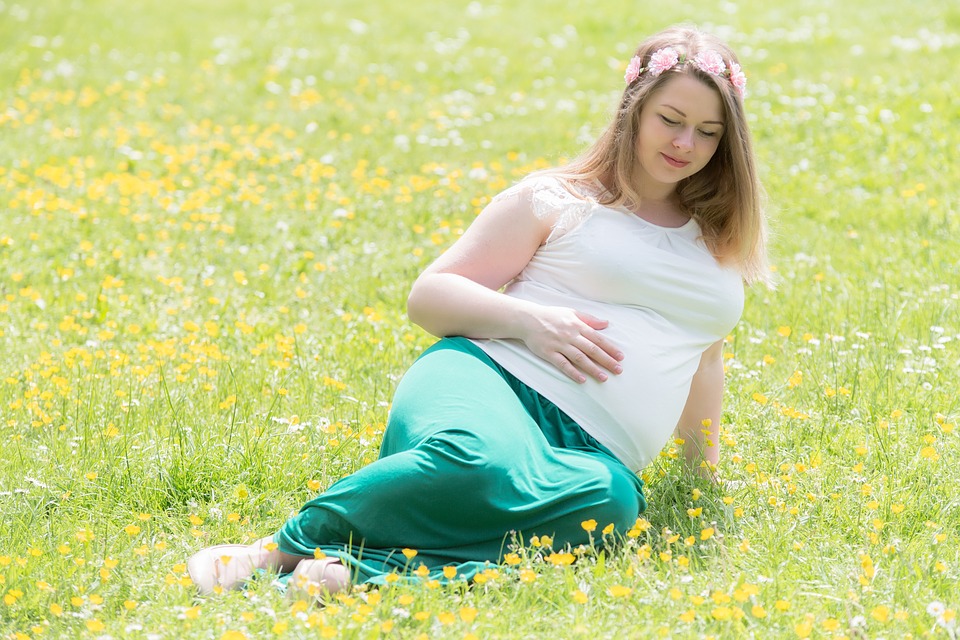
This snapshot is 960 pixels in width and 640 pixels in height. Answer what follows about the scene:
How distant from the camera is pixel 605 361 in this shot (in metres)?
3.05

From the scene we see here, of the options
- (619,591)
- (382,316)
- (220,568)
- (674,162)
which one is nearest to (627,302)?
(674,162)

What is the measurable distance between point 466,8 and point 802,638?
944 centimetres

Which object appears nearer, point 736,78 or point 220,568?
point 220,568

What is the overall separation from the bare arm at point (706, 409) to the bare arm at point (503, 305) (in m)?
0.45

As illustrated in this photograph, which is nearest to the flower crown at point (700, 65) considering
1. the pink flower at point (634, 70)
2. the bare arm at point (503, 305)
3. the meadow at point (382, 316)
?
the pink flower at point (634, 70)

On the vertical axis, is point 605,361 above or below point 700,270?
below

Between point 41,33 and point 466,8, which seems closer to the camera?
point 41,33

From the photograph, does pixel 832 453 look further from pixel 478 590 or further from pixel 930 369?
pixel 478 590

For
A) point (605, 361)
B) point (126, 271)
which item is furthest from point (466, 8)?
point (605, 361)

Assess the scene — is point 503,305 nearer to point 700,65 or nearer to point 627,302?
point 627,302

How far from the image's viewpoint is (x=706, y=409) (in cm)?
346

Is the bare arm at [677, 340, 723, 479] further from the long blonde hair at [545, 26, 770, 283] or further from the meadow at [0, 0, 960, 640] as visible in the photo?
the long blonde hair at [545, 26, 770, 283]

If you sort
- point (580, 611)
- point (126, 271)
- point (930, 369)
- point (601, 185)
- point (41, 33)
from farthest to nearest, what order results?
point (41, 33)
point (126, 271)
point (930, 369)
point (601, 185)
point (580, 611)

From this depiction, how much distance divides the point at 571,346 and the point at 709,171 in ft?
2.68
